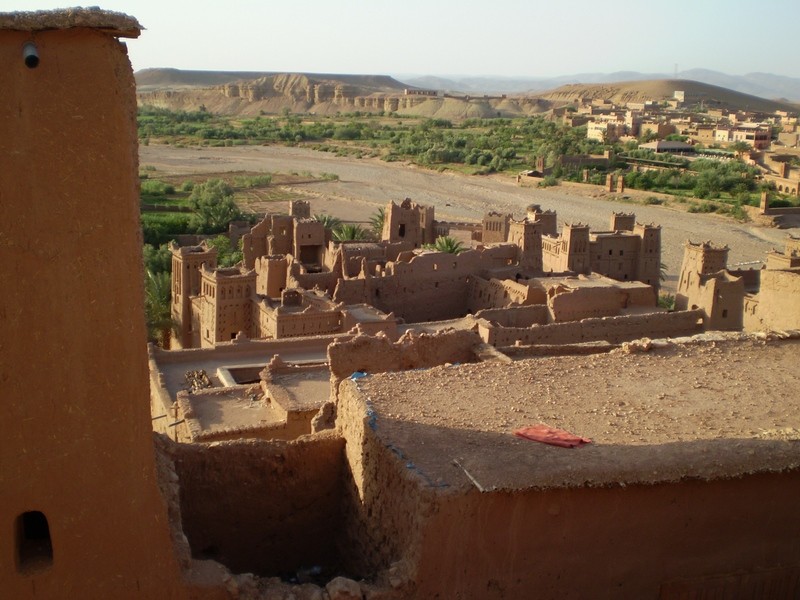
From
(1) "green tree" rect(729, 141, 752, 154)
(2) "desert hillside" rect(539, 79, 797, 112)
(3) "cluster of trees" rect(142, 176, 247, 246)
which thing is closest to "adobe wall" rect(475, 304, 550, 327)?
(3) "cluster of trees" rect(142, 176, 247, 246)

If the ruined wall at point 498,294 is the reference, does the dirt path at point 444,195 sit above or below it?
below

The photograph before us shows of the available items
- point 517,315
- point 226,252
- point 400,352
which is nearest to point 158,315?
point 517,315

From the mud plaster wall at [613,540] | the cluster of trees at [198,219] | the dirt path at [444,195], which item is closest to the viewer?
the mud plaster wall at [613,540]

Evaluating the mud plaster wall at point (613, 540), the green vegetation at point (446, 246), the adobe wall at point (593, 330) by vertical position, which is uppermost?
the mud plaster wall at point (613, 540)

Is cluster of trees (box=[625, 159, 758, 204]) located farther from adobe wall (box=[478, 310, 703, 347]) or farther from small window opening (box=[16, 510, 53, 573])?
small window opening (box=[16, 510, 53, 573])

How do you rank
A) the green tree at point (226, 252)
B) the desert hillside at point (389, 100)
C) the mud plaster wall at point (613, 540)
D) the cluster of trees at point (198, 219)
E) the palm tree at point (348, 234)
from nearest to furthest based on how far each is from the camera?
the mud plaster wall at point (613, 540), the green tree at point (226, 252), the palm tree at point (348, 234), the cluster of trees at point (198, 219), the desert hillside at point (389, 100)

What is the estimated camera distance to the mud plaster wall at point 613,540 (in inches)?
257

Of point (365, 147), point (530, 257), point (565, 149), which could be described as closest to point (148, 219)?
point (530, 257)

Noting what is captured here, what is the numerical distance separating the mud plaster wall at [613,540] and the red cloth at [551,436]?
1.97ft

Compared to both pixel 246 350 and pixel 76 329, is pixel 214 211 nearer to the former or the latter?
pixel 246 350

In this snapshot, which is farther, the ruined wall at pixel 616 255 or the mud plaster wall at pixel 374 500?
the ruined wall at pixel 616 255

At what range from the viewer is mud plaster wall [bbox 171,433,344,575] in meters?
7.55

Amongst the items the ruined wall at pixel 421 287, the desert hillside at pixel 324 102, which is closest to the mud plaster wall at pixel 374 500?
the ruined wall at pixel 421 287

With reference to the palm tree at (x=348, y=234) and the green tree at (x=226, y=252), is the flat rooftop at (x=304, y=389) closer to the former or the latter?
the green tree at (x=226, y=252)
